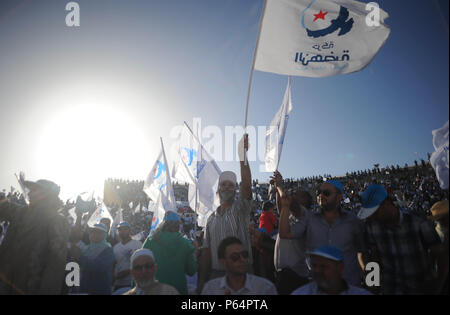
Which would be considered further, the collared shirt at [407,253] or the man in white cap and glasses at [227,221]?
the man in white cap and glasses at [227,221]

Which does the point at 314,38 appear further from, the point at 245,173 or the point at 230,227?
the point at 230,227

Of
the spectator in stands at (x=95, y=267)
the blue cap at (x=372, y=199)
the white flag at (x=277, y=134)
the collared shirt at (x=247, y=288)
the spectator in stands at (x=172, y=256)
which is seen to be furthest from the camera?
the white flag at (x=277, y=134)

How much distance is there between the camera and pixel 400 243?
2373 mm

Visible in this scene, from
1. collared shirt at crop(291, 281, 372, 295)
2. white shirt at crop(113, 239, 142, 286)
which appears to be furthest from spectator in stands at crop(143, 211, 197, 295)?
white shirt at crop(113, 239, 142, 286)

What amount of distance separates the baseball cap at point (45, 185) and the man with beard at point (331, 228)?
9.02 feet

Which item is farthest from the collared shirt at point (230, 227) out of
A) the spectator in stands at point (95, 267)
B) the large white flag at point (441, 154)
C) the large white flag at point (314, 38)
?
the large white flag at point (314, 38)

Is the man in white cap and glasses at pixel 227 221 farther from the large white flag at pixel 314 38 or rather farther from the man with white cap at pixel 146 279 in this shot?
the large white flag at pixel 314 38

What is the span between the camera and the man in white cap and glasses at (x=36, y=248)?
100 inches

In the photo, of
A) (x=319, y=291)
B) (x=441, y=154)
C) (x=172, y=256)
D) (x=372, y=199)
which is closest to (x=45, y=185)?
(x=172, y=256)

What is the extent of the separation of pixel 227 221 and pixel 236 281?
0.79m

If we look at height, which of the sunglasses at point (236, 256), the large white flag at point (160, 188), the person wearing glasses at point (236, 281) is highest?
the large white flag at point (160, 188)

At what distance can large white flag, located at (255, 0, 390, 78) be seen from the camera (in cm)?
361
